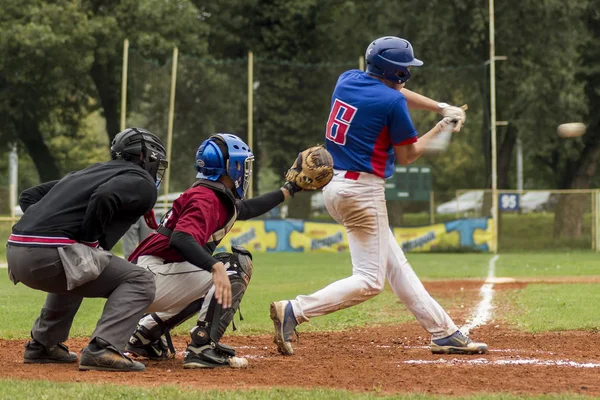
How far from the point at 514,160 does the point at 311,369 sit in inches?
1975

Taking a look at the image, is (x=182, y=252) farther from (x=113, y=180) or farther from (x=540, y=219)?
(x=540, y=219)

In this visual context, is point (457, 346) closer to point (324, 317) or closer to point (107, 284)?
point (107, 284)

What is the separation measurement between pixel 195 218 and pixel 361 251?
148 cm

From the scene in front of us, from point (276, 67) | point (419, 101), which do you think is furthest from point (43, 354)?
point (276, 67)

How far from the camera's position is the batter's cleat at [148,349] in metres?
6.85

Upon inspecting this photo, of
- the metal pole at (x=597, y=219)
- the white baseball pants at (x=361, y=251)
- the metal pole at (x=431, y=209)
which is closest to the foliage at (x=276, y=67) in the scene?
the metal pole at (x=431, y=209)

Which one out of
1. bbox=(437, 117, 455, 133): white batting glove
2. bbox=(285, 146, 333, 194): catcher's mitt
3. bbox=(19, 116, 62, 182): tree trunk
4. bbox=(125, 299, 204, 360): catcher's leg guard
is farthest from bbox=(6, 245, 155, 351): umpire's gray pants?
bbox=(19, 116, 62, 182): tree trunk

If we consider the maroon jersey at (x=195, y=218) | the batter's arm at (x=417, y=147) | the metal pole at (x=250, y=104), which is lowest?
the maroon jersey at (x=195, y=218)

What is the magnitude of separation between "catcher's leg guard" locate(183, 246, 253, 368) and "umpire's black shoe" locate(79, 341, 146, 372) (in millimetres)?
447

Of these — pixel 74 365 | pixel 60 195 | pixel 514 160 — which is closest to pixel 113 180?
pixel 60 195

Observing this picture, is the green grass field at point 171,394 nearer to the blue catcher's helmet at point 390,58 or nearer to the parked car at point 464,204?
the blue catcher's helmet at point 390,58

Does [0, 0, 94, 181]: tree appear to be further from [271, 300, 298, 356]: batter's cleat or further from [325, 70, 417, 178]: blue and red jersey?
[271, 300, 298, 356]: batter's cleat

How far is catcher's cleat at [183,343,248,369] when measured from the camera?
6.27 metres

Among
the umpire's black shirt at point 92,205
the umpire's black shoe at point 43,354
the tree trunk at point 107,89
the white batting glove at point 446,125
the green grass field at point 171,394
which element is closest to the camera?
the green grass field at point 171,394
